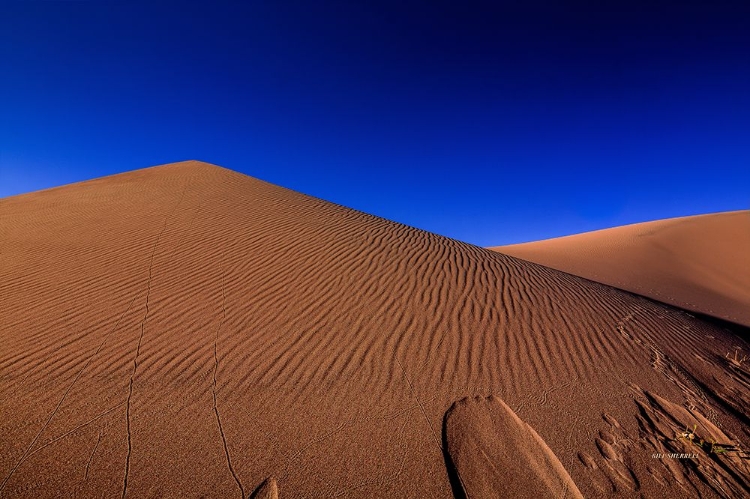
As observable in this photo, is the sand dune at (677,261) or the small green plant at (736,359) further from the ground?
the sand dune at (677,261)

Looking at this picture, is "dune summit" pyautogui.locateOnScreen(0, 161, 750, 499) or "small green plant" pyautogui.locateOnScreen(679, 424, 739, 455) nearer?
"dune summit" pyautogui.locateOnScreen(0, 161, 750, 499)

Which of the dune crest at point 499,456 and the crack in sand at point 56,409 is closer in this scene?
the crack in sand at point 56,409

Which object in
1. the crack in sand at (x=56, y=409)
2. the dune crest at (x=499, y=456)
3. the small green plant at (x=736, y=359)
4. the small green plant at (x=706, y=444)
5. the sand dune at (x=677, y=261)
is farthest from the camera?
the sand dune at (x=677, y=261)

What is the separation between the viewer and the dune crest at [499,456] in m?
2.71

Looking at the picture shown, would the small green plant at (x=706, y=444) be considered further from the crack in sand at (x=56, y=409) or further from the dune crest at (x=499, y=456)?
the crack in sand at (x=56, y=409)

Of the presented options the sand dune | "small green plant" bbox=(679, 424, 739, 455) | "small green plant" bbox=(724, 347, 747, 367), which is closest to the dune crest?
"small green plant" bbox=(679, 424, 739, 455)

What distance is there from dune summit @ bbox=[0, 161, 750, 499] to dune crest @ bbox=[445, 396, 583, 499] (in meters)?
0.02

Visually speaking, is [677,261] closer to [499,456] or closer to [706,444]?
[706,444]

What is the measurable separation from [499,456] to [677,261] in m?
19.6

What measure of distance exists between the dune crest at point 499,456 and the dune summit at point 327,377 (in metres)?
0.02

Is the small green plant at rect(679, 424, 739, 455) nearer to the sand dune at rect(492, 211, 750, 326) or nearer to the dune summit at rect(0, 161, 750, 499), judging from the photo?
the dune summit at rect(0, 161, 750, 499)

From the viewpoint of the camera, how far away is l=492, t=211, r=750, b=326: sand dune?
37.2 feet

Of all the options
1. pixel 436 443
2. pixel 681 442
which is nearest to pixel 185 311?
pixel 436 443

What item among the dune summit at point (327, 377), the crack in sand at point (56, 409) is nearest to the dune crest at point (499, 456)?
the dune summit at point (327, 377)
